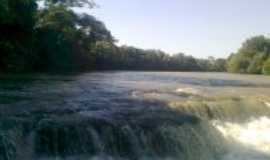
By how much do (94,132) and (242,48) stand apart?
181 ft

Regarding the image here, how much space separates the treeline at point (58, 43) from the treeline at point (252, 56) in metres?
12.7

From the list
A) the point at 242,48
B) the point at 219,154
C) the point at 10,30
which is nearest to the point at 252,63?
the point at 242,48

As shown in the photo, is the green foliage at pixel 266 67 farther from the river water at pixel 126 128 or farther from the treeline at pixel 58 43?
the river water at pixel 126 128

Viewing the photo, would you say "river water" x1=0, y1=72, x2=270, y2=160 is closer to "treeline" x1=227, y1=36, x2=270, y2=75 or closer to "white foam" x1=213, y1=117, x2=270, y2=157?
"white foam" x1=213, y1=117, x2=270, y2=157

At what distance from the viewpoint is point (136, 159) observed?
862 centimetres

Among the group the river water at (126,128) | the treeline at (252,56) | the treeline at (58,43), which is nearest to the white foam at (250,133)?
the river water at (126,128)

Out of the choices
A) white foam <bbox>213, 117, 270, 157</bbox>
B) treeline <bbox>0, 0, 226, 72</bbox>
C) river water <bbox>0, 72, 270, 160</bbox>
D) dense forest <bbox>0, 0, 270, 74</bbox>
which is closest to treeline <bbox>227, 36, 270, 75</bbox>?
dense forest <bbox>0, 0, 270, 74</bbox>

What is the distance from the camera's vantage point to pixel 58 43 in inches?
1436

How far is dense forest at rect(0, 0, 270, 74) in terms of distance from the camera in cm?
2755

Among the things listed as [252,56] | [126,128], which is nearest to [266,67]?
[252,56]

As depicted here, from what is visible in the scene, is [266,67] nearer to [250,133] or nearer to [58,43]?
[58,43]

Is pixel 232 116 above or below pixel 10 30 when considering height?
below

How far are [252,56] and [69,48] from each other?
107ft

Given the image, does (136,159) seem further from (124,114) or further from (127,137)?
(124,114)
